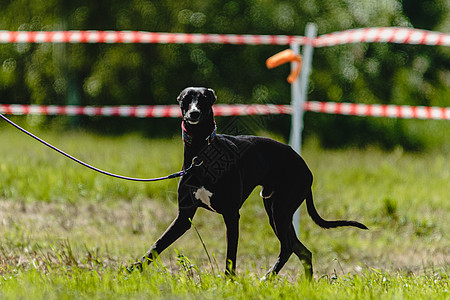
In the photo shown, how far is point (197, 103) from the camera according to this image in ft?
11.3

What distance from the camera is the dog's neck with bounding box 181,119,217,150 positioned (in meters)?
3.51

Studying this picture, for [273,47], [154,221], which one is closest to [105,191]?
[154,221]

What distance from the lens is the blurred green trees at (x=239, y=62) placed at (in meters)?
11.6

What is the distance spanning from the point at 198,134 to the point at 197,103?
0.19 meters

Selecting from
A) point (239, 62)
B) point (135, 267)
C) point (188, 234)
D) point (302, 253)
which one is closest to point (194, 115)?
point (135, 267)

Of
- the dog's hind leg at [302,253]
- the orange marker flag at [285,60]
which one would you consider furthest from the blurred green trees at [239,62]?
the dog's hind leg at [302,253]

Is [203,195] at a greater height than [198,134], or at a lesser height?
lesser

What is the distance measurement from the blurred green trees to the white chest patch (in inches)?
302

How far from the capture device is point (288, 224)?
388 cm

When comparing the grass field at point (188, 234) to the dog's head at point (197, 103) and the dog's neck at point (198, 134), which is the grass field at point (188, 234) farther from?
the dog's head at point (197, 103)

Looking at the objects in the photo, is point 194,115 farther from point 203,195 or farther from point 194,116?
point 203,195

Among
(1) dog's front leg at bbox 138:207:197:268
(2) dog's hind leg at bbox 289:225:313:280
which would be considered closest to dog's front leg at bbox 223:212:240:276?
(1) dog's front leg at bbox 138:207:197:268

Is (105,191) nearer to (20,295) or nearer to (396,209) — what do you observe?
(396,209)

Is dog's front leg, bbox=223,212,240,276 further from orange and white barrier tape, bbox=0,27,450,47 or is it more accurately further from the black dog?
orange and white barrier tape, bbox=0,27,450,47
